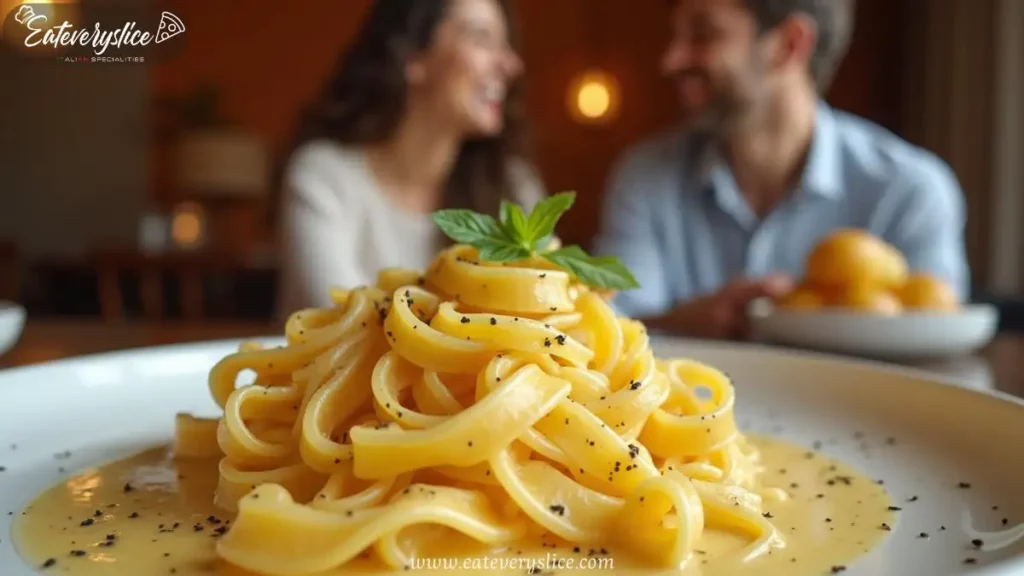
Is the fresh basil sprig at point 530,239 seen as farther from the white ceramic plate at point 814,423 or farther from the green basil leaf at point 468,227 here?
the white ceramic plate at point 814,423

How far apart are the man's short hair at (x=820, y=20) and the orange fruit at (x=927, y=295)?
1.51 meters

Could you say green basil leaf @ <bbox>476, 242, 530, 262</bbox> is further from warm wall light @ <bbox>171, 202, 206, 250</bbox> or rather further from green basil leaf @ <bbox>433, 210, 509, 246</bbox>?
warm wall light @ <bbox>171, 202, 206, 250</bbox>

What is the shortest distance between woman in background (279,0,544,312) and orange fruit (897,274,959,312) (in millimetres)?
1864

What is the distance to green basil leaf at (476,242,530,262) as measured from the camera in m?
1.02

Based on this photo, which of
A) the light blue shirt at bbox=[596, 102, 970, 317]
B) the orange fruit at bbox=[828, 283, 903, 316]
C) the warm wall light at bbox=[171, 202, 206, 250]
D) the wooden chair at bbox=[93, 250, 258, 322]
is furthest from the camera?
the warm wall light at bbox=[171, 202, 206, 250]

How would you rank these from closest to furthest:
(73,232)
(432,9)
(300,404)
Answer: (300,404) → (432,9) → (73,232)

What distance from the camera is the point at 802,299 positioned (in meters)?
2.08

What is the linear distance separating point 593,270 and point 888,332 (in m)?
1.03

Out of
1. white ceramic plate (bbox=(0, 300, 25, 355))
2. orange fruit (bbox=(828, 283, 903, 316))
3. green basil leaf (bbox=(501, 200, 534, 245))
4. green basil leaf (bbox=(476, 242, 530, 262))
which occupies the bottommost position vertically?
orange fruit (bbox=(828, 283, 903, 316))

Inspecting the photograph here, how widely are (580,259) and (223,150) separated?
259 inches

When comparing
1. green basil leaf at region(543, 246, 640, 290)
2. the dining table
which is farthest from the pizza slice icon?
green basil leaf at region(543, 246, 640, 290)

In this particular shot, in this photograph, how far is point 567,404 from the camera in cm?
93

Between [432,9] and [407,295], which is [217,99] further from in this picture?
[407,295]

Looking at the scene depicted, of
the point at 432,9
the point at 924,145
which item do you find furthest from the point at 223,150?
the point at 924,145
